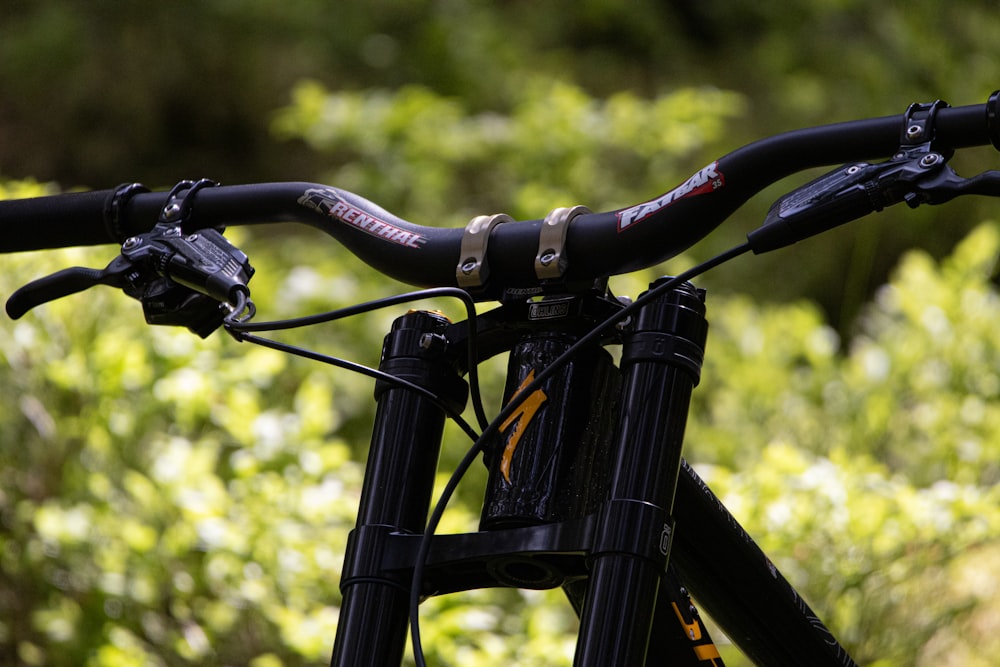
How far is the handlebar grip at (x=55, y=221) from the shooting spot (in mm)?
895

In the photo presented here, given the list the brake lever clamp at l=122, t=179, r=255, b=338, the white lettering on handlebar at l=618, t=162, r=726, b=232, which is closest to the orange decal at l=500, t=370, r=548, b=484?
the white lettering on handlebar at l=618, t=162, r=726, b=232

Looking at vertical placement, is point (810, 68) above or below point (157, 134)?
above

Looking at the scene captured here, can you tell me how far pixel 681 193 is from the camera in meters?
0.68

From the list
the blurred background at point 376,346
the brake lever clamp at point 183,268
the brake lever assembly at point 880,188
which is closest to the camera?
the brake lever assembly at point 880,188

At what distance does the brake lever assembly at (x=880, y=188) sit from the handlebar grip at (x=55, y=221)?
0.54m

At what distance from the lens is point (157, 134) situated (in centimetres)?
551

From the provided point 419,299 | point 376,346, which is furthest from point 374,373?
point 376,346

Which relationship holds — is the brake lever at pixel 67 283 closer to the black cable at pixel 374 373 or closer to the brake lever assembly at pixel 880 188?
the black cable at pixel 374 373

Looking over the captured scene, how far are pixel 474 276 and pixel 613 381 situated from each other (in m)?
0.11

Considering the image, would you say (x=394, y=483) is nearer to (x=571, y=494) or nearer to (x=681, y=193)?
(x=571, y=494)

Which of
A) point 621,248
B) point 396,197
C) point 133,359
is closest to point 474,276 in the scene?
point 621,248

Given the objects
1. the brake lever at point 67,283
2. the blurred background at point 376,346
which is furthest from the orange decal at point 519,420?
the blurred background at point 376,346

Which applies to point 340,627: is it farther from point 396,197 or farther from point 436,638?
point 396,197

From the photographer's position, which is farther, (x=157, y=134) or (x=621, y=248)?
(x=157, y=134)
